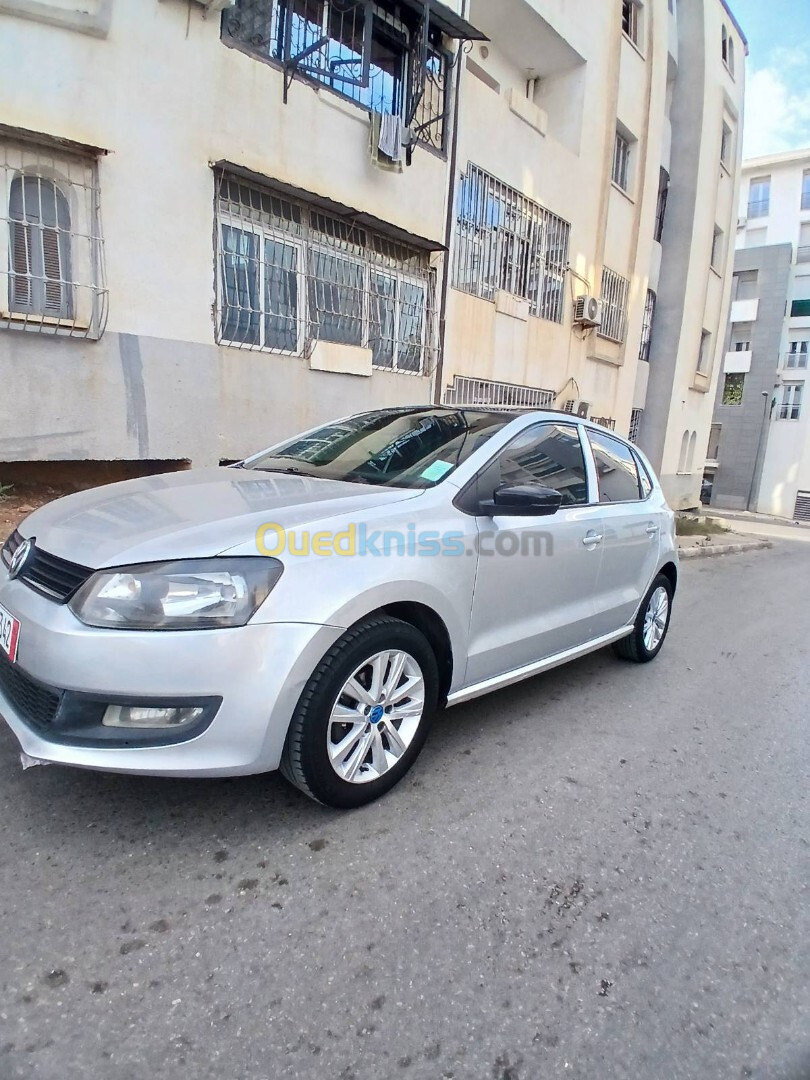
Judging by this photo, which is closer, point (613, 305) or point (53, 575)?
point (53, 575)

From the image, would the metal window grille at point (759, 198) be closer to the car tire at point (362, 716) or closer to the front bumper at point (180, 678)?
the car tire at point (362, 716)

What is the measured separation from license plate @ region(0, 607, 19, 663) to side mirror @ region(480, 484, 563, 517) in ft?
5.88

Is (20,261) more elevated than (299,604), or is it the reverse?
(20,261)

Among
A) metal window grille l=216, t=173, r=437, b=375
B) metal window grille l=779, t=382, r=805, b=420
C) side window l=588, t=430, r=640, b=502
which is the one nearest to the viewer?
side window l=588, t=430, r=640, b=502

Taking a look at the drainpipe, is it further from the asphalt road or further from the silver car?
the asphalt road

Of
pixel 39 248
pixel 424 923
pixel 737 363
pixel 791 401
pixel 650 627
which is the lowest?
pixel 424 923

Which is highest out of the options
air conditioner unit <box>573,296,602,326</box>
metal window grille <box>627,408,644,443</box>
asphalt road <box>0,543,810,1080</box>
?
air conditioner unit <box>573,296,602,326</box>

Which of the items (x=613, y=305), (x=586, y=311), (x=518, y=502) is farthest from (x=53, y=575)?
(x=613, y=305)

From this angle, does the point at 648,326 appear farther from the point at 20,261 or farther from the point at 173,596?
the point at 173,596

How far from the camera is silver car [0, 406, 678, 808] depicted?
196 centimetres

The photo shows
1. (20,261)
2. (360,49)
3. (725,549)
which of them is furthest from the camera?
(725,549)

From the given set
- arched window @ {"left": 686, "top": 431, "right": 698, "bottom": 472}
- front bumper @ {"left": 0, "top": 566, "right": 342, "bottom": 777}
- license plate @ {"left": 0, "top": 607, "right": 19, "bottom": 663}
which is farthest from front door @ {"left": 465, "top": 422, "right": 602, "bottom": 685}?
arched window @ {"left": 686, "top": 431, "right": 698, "bottom": 472}

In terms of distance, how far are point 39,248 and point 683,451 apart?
17191mm

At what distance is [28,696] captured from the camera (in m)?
2.07
